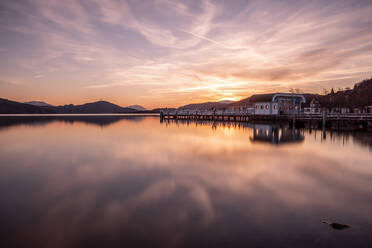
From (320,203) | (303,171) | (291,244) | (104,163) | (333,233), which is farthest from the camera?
(104,163)

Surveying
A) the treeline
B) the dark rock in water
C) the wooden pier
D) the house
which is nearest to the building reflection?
the wooden pier

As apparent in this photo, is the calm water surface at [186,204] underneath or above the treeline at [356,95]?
underneath

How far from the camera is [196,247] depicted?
541cm

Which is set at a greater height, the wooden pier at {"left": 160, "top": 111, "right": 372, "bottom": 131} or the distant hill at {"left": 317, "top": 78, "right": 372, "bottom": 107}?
the distant hill at {"left": 317, "top": 78, "right": 372, "bottom": 107}

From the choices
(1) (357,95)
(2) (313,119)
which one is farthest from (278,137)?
(1) (357,95)

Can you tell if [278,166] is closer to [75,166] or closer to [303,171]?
[303,171]

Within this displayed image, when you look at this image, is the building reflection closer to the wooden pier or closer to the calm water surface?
the wooden pier

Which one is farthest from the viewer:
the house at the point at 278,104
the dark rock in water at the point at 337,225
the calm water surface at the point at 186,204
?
the house at the point at 278,104

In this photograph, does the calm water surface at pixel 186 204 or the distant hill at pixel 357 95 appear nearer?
the calm water surface at pixel 186 204

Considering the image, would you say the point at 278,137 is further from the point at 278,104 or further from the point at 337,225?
the point at 337,225

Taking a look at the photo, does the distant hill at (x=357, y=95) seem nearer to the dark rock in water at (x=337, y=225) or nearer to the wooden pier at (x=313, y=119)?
the wooden pier at (x=313, y=119)

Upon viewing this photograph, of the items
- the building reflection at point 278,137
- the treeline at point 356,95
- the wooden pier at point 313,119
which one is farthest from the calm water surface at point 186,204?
the treeline at point 356,95

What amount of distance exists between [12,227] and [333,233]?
28.8 ft

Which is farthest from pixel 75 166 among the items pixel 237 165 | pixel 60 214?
pixel 237 165
